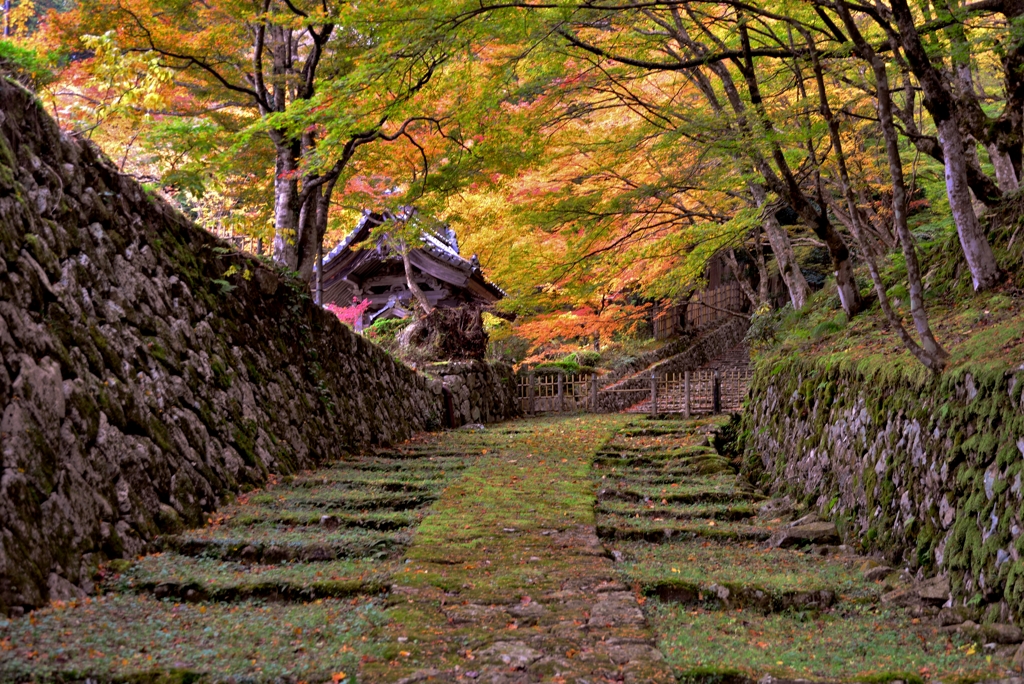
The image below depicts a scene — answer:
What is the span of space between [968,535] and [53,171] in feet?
25.6

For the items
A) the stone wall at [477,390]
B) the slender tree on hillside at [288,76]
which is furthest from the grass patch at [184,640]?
the stone wall at [477,390]

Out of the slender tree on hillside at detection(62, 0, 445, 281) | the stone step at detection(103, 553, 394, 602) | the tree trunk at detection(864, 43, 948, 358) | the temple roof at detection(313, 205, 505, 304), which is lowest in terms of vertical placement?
the stone step at detection(103, 553, 394, 602)

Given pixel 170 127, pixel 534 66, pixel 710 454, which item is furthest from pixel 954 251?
pixel 170 127

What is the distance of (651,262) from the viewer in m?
17.5

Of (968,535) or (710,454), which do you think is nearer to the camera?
(968,535)

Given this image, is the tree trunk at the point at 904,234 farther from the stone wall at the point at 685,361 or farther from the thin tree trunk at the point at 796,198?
the stone wall at the point at 685,361

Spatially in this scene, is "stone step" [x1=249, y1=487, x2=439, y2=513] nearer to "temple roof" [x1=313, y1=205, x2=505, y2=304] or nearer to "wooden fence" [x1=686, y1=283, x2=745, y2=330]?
"temple roof" [x1=313, y1=205, x2=505, y2=304]

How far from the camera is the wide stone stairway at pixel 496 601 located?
14.6 feet

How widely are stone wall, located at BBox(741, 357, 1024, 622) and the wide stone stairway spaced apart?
0.85 feet

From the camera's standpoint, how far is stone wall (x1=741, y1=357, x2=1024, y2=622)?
16.8 feet

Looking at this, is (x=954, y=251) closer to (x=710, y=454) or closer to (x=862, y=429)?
(x=862, y=429)

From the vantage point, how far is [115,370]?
22.7 feet

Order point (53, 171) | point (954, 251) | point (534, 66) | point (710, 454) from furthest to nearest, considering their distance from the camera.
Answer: point (710, 454), point (534, 66), point (954, 251), point (53, 171)

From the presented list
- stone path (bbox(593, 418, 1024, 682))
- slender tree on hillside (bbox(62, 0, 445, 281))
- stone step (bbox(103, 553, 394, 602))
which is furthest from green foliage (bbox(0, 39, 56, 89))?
stone path (bbox(593, 418, 1024, 682))
